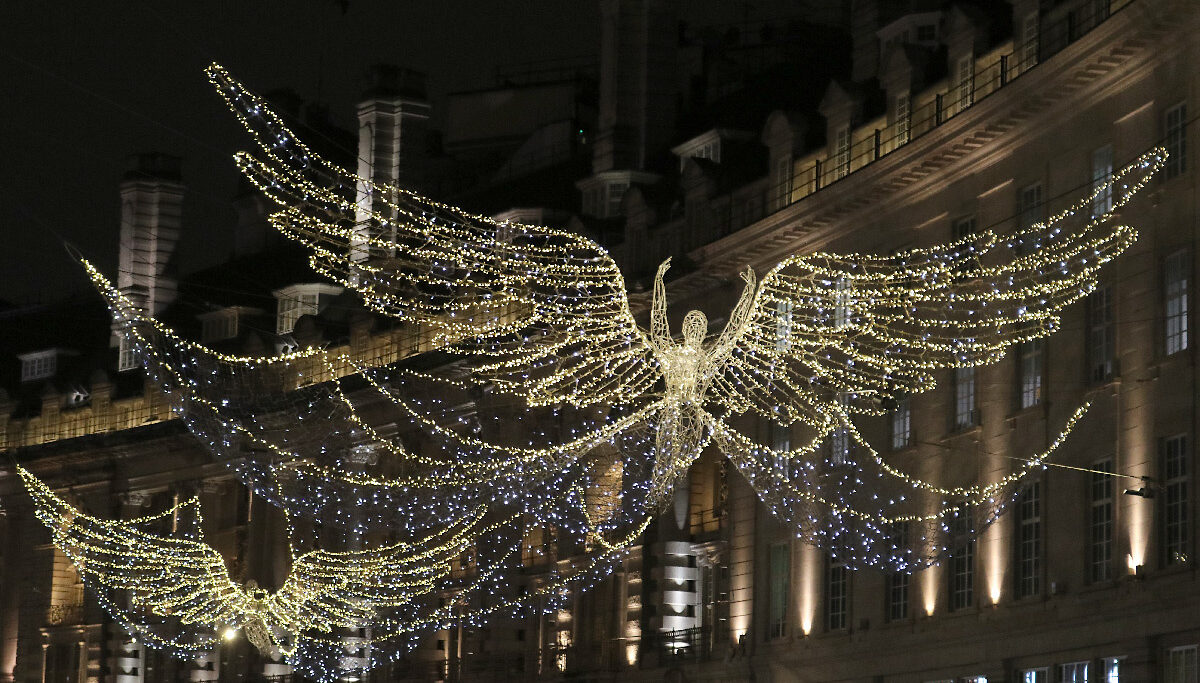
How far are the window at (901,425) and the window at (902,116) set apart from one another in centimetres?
473

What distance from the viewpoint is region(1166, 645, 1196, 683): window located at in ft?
116

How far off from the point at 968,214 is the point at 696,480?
1189cm

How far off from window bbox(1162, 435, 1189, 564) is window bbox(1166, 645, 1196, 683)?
1271 mm

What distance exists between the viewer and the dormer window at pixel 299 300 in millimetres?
69938

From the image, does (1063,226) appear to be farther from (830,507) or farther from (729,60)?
(729,60)

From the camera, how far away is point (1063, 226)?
3781 centimetres

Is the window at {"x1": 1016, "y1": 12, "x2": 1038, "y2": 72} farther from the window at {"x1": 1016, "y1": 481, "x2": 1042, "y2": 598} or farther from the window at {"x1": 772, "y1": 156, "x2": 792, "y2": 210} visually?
the window at {"x1": 772, "y1": 156, "x2": 792, "y2": 210}

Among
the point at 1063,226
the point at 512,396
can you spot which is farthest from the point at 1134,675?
the point at 512,396

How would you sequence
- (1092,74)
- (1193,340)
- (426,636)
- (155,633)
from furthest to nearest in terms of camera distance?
(155,633) → (426,636) → (1092,74) → (1193,340)

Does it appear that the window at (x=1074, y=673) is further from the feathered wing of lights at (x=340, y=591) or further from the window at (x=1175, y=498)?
the feathered wing of lights at (x=340, y=591)

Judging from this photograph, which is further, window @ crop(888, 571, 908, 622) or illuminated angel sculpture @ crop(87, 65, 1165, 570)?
window @ crop(888, 571, 908, 622)

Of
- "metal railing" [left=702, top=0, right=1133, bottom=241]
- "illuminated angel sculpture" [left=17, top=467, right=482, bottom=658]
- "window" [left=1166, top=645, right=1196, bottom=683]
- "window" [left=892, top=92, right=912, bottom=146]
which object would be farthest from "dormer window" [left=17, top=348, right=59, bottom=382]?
"window" [left=1166, top=645, right=1196, bottom=683]

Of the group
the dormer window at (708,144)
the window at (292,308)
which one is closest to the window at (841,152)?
the dormer window at (708,144)

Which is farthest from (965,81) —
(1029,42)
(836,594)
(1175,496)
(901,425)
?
(836,594)
